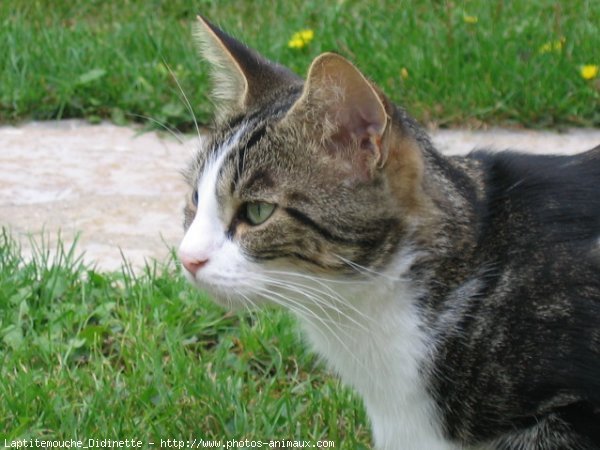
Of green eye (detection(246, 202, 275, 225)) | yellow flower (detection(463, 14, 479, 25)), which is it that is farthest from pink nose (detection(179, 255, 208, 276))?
yellow flower (detection(463, 14, 479, 25))

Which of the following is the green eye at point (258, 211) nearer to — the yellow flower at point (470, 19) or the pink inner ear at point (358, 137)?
the pink inner ear at point (358, 137)

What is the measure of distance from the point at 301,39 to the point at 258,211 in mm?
2869

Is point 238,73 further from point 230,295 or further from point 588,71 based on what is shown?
point 588,71

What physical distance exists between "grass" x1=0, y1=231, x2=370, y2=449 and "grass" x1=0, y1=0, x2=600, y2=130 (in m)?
1.49

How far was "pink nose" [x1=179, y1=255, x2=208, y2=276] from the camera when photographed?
246cm

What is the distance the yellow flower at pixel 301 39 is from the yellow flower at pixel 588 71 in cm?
133

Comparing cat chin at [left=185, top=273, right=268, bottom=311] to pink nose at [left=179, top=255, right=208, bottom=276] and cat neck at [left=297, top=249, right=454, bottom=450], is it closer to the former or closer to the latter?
pink nose at [left=179, top=255, right=208, bottom=276]

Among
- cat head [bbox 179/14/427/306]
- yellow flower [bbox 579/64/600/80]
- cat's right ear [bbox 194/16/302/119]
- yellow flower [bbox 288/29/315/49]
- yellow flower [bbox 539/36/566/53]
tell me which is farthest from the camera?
yellow flower [bbox 288/29/315/49]

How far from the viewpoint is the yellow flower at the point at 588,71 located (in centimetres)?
485

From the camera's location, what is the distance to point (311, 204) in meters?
2.47

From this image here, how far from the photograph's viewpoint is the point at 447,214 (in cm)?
257

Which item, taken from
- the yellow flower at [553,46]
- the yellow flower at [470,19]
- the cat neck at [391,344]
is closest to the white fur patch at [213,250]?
the cat neck at [391,344]

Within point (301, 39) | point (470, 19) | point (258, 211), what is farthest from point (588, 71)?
point (258, 211)

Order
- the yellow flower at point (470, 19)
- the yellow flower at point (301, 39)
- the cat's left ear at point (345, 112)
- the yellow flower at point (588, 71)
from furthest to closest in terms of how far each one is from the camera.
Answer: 1. the yellow flower at point (470, 19)
2. the yellow flower at point (301, 39)
3. the yellow flower at point (588, 71)
4. the cat's left ear at point (345, 112)
